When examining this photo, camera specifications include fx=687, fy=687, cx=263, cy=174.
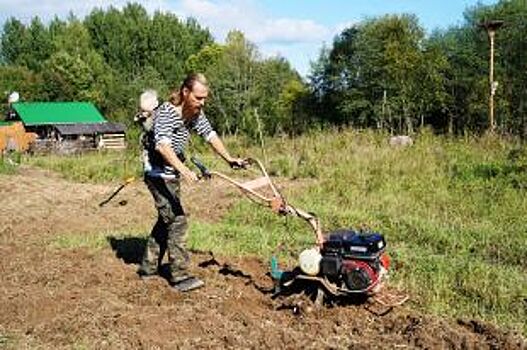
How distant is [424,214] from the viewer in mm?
9320

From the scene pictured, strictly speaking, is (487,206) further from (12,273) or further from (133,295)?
(12,273)

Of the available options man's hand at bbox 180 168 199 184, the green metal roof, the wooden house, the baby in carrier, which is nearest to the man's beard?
the baby in carrier

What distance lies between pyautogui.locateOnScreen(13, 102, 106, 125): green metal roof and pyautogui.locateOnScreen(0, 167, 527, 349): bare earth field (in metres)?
36.7

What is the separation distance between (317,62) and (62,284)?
3034 centimetres

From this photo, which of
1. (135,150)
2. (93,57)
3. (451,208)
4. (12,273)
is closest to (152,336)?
(12,273)

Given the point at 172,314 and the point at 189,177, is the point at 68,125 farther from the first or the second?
the point at 172,314

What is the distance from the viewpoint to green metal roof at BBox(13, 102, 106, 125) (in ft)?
141

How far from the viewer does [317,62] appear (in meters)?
35.5

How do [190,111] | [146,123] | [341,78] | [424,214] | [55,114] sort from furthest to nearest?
1. [55,114]
2. [341,78]
3. [424,214]
4. [146,123]
5. [190,111]

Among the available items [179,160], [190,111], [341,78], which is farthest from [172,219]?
[341,78]

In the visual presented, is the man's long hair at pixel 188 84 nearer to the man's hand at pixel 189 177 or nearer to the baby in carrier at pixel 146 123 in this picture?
the baby in carrier at pixel 146 123

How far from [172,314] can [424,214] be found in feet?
16.3

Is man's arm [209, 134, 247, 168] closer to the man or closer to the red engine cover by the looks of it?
the man

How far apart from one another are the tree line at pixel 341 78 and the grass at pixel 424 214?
2.41m
